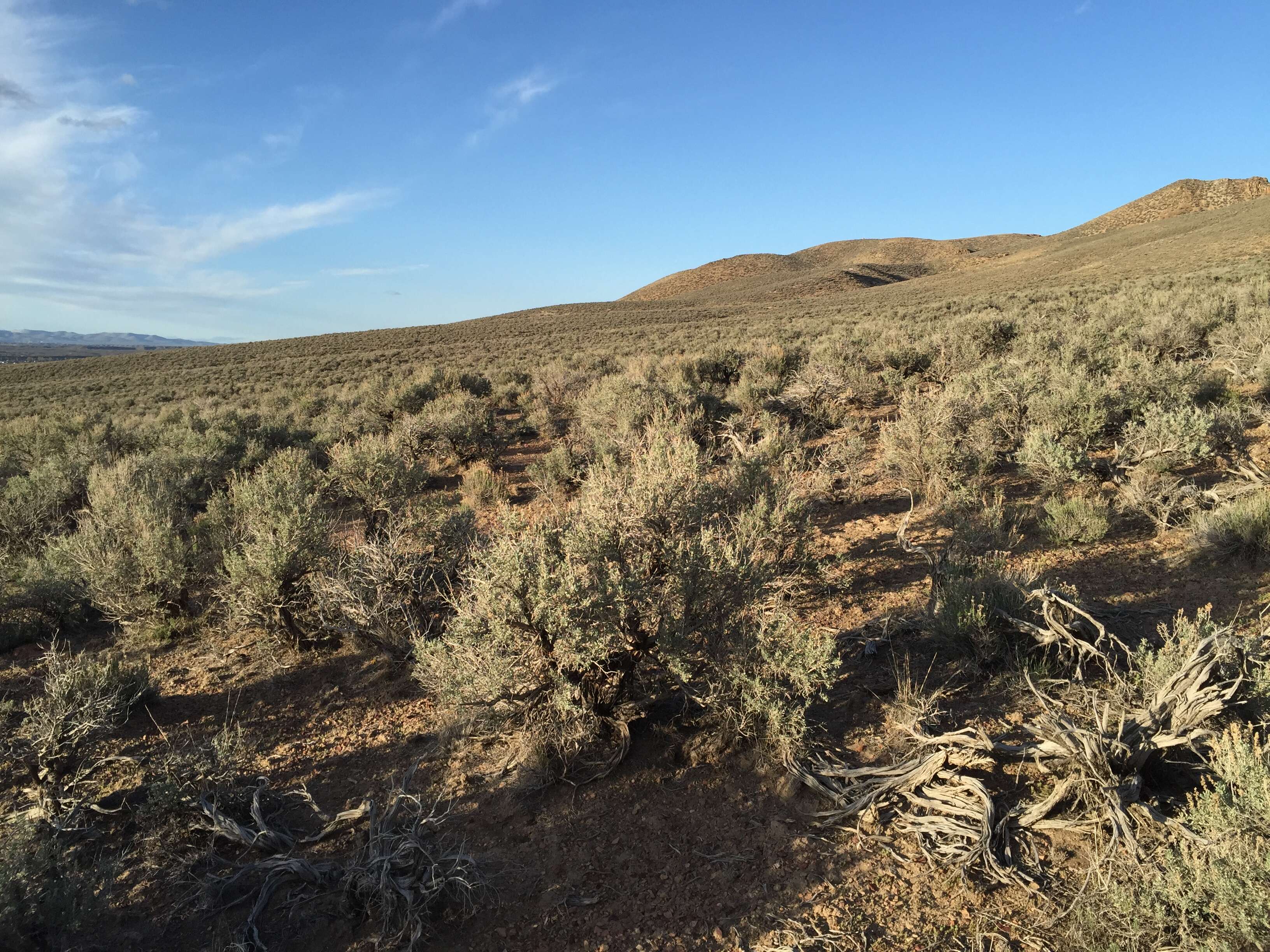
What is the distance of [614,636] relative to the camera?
12.4ft

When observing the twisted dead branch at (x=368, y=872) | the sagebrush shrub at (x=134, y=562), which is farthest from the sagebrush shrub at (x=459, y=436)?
the twisted dead branch at (x=368, y=872)

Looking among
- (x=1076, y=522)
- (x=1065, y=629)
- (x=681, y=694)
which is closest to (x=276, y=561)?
(x=681, y=694)

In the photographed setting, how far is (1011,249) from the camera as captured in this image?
67750 mm

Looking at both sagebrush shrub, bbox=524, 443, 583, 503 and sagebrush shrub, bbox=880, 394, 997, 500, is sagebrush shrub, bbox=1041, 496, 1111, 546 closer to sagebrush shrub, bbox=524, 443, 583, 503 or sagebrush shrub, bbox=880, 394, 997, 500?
sagebrush shrub, bbox=880, 394, 997, 500

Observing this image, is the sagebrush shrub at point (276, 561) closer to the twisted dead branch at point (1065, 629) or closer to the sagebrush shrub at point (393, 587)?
the sagebrush shrub at point (393, 587)

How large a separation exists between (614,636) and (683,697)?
2.89 feet

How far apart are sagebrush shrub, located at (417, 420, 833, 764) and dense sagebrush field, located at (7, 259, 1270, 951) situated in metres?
0.03

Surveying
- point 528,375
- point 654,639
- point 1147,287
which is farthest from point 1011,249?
point 654,639

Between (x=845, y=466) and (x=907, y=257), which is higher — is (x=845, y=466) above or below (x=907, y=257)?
below

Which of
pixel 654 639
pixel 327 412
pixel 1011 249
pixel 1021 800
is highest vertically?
pixel 1011 249

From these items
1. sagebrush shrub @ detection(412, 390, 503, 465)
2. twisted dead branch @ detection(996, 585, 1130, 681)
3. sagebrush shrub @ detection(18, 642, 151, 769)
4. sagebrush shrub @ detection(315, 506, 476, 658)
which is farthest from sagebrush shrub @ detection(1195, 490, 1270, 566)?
sagebrush shrub @ detection(412, 390, 503, 465)

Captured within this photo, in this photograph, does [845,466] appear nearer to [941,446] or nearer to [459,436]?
[941,446]

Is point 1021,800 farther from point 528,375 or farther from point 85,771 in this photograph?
point 528,375

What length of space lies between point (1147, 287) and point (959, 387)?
1970cm
